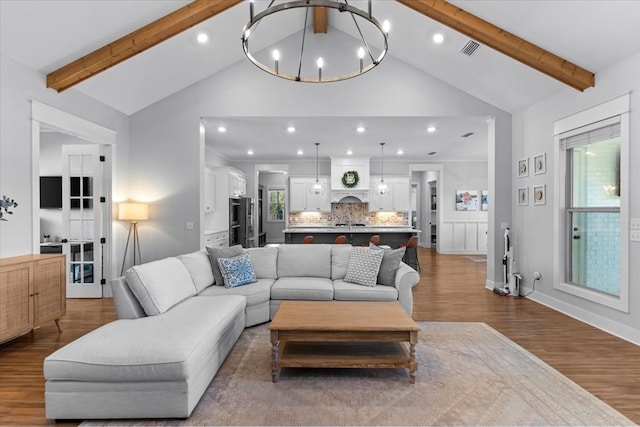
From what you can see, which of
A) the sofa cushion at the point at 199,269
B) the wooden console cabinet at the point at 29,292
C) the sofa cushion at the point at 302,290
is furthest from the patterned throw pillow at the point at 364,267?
the wooden console cabinet at the point at 29,292

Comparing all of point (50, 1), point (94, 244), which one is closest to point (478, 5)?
point (50, 1)

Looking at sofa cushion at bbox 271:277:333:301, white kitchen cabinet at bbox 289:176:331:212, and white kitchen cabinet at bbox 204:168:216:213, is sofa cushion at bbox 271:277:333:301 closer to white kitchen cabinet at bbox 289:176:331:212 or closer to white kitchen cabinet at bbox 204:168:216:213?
white kitchen cabinet at bbox 204:168:216:213

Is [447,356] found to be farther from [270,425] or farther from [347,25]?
[347,25]

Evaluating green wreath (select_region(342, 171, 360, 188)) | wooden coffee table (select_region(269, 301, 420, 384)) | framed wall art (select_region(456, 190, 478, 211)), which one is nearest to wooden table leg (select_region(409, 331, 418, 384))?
wooden coffee table (select_region(269, 301, 420, 384))

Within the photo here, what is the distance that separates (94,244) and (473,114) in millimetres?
6271

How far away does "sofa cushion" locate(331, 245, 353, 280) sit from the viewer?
4.43m

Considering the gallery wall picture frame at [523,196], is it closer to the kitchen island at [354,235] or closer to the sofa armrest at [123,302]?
the kitchen island at [354,235]

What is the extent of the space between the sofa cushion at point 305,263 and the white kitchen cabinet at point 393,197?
575cm

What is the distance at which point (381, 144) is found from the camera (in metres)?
8.23

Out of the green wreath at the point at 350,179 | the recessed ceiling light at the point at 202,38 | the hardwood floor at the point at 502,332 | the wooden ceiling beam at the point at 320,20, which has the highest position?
the wooden ceiling beam at the point at 320,20

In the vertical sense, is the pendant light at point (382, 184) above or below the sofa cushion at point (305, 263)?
above

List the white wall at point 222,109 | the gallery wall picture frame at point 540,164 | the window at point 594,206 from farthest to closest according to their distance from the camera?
the white wall at point 222,109 < the gallery wall picture frame at point 540,164 < the window at point 594,206

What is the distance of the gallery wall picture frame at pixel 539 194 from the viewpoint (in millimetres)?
4945

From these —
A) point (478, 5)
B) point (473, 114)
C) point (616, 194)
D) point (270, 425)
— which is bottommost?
point (270, 425)
